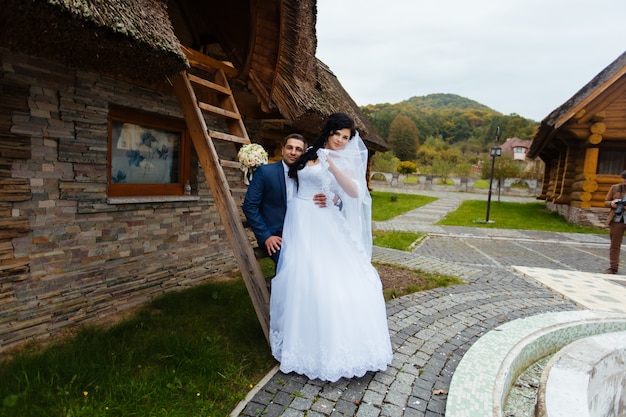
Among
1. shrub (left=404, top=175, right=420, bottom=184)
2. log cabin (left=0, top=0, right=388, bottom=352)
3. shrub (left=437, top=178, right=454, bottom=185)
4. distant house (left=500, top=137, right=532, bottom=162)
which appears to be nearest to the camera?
log cabin (left=0, top=0, right=388, bottom=352)

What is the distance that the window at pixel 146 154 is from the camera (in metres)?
4.28

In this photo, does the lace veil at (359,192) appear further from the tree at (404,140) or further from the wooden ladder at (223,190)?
the tree at (404,140)

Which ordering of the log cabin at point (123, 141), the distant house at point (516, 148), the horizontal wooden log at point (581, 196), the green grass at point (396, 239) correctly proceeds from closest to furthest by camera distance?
1. the log cabin at point (123, 141)
2. the green grass at point (396, 239)
3. the horizontal wooden log at point (581, 196)
4. the distant house at point (516, 148)

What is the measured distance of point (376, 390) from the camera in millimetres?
2766

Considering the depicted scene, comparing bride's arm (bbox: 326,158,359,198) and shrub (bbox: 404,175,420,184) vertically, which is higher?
bride's arm (bbox: 326,158,359,198)

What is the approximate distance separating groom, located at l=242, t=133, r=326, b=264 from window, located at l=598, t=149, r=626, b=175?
14609mm

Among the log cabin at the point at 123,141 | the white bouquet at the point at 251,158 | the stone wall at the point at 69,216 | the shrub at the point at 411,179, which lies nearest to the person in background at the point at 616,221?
the log cabin at the point at 123,141

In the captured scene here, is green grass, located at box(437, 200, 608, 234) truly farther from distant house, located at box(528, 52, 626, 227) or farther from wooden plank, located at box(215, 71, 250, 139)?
wooden plank, located at box(215, 71, 250, 139)

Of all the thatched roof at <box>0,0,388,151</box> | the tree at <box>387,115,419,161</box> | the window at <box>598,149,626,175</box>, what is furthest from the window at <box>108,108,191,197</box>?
the tree at <box>387,115,419,161</box>

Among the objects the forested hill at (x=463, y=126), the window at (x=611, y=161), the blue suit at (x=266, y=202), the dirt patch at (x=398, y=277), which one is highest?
the forested hill at (x=463, y=126)

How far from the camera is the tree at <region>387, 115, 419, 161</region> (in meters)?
57.4

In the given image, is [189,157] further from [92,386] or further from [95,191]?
[92,386]

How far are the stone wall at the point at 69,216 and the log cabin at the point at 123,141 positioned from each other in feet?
0.04

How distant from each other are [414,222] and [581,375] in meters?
10.1
